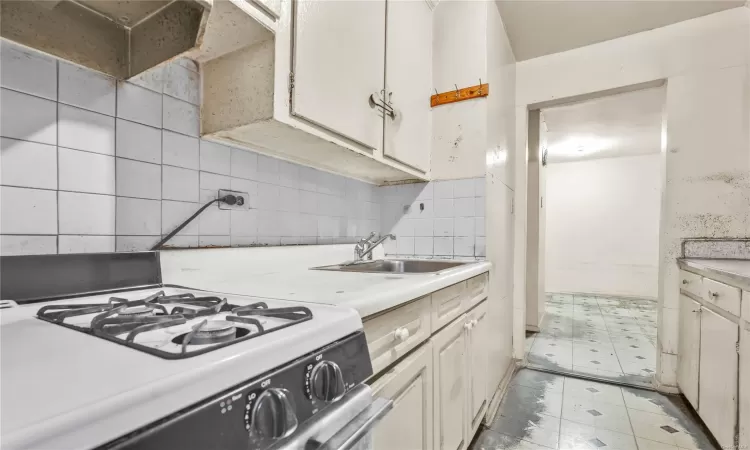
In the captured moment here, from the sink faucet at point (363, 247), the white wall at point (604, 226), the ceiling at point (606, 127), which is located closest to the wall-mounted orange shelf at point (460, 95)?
the sink faucet at point (363, 247)

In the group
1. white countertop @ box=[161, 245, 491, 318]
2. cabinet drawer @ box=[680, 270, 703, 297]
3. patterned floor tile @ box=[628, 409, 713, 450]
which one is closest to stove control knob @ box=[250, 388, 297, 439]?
white countertop @ box=[161, 245, 491, 318]

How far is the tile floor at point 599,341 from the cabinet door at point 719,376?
61cm

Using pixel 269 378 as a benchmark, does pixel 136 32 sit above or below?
above

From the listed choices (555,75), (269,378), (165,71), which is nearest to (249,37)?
(165,71)

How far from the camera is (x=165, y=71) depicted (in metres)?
1.01

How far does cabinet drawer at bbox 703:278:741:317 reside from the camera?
142cm

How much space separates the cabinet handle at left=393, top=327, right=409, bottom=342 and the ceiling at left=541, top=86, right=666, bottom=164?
2.73 meters

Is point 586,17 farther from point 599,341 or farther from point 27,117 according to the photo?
point 27,117

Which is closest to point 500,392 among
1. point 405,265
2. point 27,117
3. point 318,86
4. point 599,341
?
point 405,265

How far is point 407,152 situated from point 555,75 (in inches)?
65.9

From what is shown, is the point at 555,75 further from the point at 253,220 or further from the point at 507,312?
the point at 253,220

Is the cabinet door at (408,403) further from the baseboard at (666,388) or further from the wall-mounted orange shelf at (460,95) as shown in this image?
the baseboard at (666,388)

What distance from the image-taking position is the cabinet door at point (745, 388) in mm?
1303

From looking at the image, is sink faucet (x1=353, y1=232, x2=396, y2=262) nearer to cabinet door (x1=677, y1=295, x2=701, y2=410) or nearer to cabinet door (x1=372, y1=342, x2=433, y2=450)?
cabinet door (x1=372, y1=342, x2=433, y2=450)
